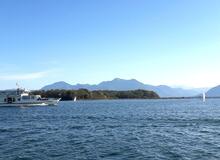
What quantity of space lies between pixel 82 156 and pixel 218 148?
44.4 feet

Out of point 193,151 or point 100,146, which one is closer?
point 193,151

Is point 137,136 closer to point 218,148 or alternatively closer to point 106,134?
point 106,134

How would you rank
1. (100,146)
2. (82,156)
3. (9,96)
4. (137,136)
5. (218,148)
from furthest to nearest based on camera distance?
(9,96)
(137,136)
(100,146)
(218,148)
(82,156)

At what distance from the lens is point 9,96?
16412cm

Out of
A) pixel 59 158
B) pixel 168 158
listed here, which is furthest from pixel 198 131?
pixel 59 158

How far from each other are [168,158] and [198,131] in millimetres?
20554

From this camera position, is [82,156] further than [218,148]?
No

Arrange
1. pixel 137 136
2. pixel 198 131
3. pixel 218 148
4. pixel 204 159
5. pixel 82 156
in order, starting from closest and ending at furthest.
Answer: pixel 204 159 → pixel 82 156 → pixel 218 148 → pixel 137 136 → pixel 198 131

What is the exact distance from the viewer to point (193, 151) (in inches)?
1458

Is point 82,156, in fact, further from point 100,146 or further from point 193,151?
point 193,151

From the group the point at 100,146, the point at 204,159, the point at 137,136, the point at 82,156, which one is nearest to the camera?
the point at 204,159

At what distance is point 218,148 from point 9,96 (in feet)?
448

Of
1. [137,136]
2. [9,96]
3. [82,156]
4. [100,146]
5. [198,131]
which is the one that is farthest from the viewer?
[9,96]

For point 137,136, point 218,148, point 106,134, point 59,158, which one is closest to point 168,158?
point 218,148
